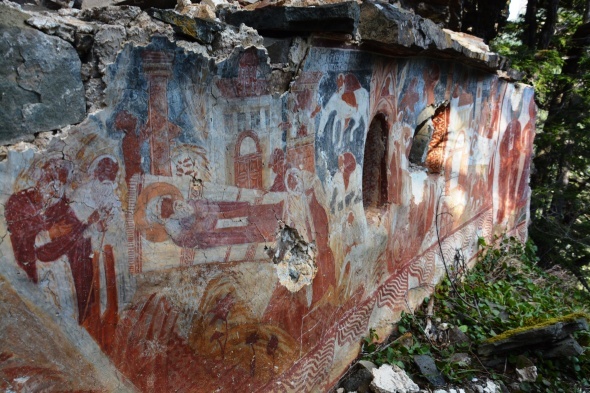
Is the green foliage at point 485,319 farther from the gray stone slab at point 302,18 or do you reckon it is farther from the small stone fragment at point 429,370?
the gray stone slab at point 302,18

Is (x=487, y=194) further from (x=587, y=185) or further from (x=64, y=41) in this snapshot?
(x=64, y=41)

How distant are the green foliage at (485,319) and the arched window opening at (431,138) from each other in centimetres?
140

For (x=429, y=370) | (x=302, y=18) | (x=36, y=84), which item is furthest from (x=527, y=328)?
(x=36, y=84)

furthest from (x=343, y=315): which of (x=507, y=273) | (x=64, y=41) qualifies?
(x=507, y=273)

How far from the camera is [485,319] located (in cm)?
493

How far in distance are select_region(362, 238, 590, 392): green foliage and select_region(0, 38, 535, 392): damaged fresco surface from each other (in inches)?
12.3

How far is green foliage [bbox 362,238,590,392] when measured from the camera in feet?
13.6

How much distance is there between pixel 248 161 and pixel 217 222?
39cm

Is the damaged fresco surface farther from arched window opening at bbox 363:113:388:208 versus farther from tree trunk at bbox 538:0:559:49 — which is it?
tree trunk at bbox 538:0:559:49

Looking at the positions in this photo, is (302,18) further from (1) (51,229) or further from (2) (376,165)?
(2) (376,165)

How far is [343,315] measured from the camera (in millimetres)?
3676

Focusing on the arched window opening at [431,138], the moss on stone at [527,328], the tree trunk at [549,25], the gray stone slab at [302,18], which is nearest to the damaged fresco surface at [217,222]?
the gray stone slab at [302,18]

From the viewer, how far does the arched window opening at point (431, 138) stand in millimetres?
4941

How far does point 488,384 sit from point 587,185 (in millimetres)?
8259
